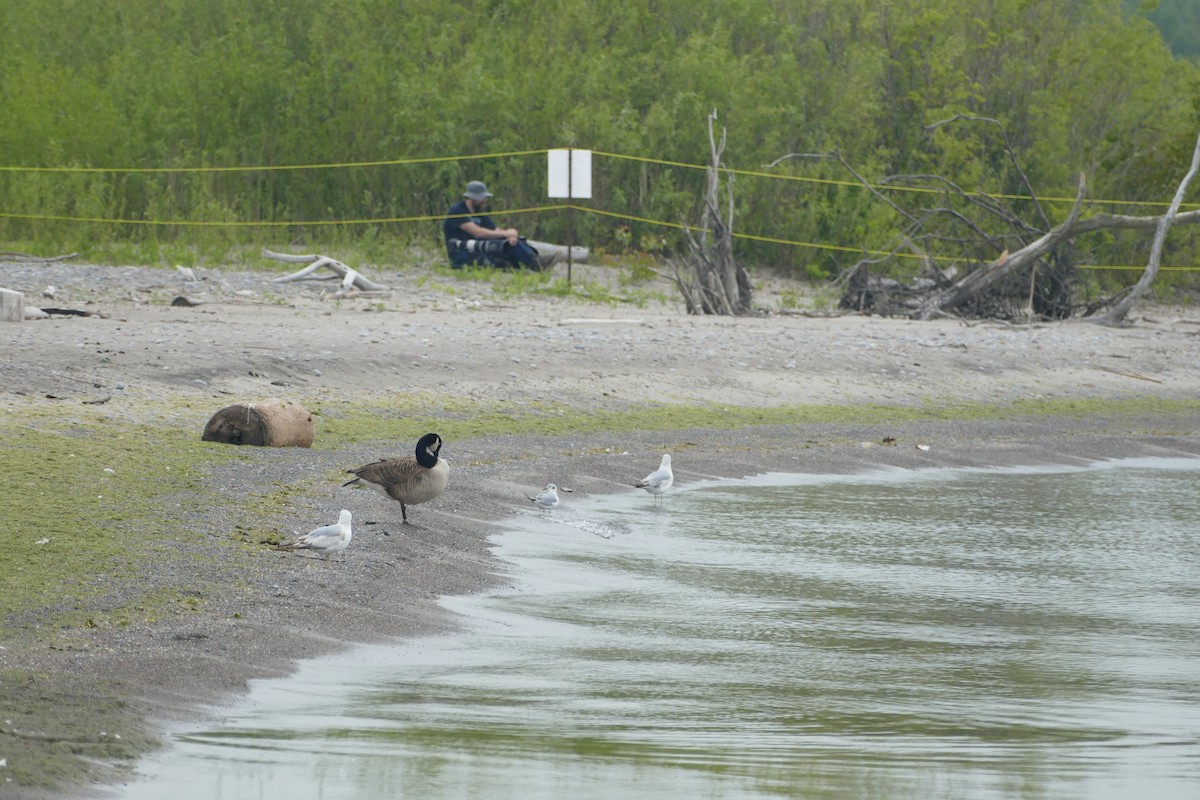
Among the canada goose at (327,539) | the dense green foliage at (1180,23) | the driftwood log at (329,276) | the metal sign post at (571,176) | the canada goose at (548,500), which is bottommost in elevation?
the canada goose at (548,500)

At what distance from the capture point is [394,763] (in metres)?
5.11

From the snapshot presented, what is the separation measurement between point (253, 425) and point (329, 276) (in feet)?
29.6

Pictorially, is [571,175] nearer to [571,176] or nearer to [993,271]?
[571,176]

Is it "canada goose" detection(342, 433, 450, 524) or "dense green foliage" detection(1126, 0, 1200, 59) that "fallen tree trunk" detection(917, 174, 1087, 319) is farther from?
"dense green foliage" detection(1126, 0, 1200, 59)

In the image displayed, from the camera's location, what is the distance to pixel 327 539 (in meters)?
7.49

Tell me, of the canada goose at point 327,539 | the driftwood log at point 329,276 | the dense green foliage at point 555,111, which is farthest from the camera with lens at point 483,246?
the canada goose at point 327,539

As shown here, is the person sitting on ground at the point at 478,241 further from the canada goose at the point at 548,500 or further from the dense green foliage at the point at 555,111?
the canada goose at the point at 548,500

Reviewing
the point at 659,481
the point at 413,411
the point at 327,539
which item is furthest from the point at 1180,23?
the point at 327,539

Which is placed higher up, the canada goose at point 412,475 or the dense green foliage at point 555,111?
the dense green foliage at point 555,111

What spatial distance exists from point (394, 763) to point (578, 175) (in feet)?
54.5

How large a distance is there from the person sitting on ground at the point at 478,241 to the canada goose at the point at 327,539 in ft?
42.9

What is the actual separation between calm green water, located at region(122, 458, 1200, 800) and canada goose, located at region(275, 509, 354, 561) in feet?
2.11

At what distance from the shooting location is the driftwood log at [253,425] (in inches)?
416

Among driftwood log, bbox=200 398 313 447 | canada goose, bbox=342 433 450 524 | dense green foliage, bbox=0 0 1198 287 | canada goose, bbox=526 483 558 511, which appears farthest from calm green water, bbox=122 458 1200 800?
dense green foliage, bbox=0 0 1198 287
